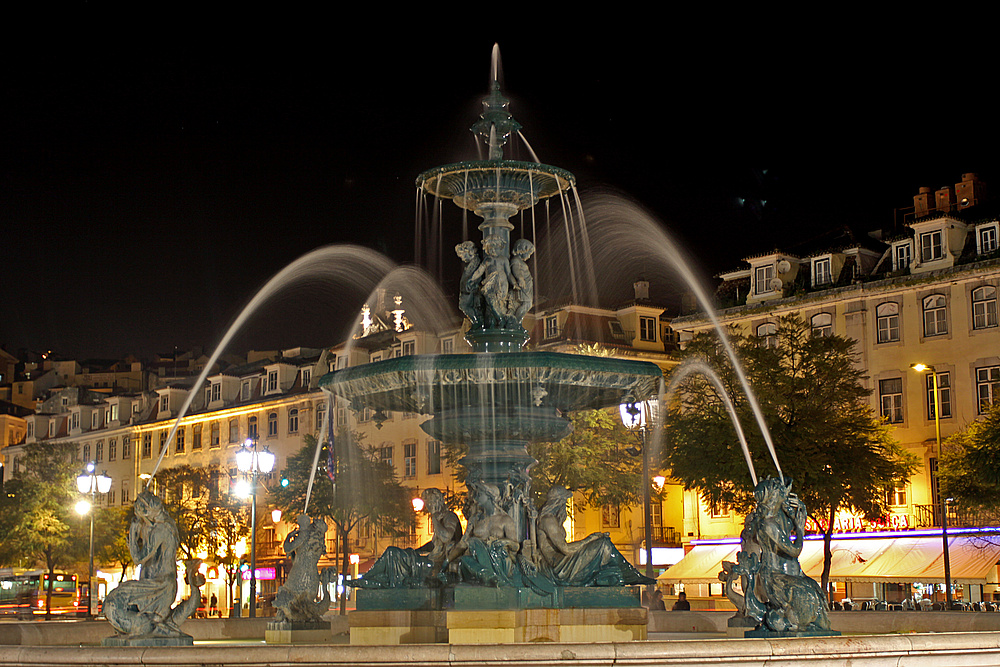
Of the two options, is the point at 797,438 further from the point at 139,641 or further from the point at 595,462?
the point at 139,641

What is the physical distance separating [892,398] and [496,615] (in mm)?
39796

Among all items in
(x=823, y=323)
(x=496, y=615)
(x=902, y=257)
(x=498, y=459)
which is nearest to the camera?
(x=496, y=615)

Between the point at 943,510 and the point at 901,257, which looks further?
the point at 901,257

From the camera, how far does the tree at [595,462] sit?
151 ft

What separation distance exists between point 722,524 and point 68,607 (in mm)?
32967

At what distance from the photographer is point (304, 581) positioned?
18406 mm

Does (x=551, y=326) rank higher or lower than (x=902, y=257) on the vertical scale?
lower

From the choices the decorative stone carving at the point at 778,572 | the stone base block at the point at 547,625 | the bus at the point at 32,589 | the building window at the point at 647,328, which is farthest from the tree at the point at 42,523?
the decorative stone carving at the point at 778,572

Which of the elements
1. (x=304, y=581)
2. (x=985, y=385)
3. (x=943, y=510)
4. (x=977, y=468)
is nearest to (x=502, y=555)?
(x=304, y=581)

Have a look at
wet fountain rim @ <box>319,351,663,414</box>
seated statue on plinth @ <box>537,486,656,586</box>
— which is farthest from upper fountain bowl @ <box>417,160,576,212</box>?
seated statue on plinth @ <box>537,486,656,586</box>

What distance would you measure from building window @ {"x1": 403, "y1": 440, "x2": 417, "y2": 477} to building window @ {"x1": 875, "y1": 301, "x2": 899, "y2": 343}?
91.6 feet

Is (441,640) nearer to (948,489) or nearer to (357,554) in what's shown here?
(948,489)

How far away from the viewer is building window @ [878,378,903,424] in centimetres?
5156

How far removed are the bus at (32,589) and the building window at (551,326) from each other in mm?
27694
